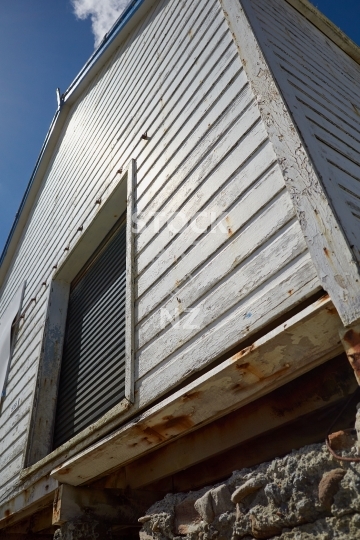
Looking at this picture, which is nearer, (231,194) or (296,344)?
(296,344)

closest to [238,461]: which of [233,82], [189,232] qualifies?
[189,232]

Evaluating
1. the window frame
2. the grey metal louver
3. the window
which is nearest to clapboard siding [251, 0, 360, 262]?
the window frame

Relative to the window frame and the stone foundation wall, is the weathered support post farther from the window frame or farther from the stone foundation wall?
the window frame

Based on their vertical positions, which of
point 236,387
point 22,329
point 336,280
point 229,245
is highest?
point 22,329

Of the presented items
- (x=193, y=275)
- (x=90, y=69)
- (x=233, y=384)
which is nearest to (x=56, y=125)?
(x=90, y=69)

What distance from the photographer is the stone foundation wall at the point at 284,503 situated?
1422 mm

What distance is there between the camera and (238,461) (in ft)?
7.14

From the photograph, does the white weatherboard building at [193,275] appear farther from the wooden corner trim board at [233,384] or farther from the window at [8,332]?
the window at [8,332]

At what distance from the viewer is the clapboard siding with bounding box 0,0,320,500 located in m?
2.05

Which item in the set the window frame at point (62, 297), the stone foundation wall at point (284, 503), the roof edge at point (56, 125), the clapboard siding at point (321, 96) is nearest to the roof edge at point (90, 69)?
the roof edge at point (56, 125)

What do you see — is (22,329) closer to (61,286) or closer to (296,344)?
(61,286)

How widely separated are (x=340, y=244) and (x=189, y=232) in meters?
1.12

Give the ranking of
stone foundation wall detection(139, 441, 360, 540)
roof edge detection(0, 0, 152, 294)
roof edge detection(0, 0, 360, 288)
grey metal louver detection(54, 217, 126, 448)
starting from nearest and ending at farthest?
1. stone foundation wall detection(139, 441, 360, 540)
2. grey metal louver detection(54, 217, 126, 448)
3. roof edge detection(0, 0, 360, 288)
4. roof edge detection(0, 0, 152, 294)

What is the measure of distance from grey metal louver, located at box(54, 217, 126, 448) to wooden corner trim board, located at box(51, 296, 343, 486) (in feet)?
2.02
